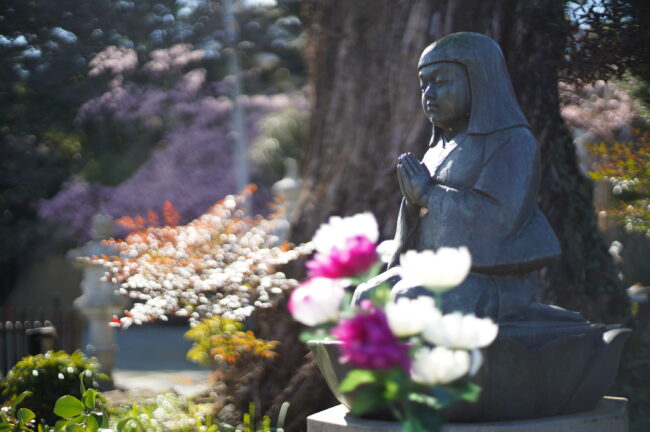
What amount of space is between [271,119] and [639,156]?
15140 mm

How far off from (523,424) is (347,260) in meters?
1.73

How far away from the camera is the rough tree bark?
7.26 m

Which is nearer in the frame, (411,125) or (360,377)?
(360,377)

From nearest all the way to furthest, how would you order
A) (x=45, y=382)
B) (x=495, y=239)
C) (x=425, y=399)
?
(x=425, y=399) → (x=495, y=239) → (x=45, y=382)

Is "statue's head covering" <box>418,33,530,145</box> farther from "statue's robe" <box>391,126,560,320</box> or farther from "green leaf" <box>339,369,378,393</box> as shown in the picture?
"green leaf" <box>339,369,378,393</box>

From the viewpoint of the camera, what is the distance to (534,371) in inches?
148

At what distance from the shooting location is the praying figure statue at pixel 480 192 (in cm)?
398

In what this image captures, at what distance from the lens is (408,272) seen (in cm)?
246

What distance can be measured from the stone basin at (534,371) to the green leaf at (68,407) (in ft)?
5.51

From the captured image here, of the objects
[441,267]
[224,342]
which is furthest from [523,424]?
[224,342]

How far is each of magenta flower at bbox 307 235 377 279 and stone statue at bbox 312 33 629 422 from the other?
152cm

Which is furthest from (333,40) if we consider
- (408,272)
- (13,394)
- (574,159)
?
(408,272)

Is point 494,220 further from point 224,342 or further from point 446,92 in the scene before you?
point 224,342

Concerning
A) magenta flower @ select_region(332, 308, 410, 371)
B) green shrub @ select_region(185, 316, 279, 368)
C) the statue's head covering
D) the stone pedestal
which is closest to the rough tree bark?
green shrub @ select_region(185, 316, 279, 368)
